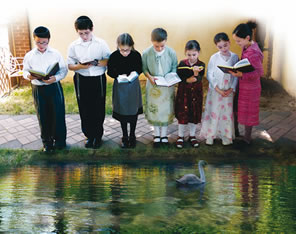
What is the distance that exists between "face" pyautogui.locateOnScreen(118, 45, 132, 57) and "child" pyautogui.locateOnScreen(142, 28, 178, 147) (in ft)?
1.08

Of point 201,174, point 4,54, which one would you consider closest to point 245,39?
point 201,174

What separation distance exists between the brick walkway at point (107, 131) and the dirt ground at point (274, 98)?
0.46 m

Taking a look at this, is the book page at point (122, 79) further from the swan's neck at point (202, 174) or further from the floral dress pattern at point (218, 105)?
the swan's neck at point (202, 174)

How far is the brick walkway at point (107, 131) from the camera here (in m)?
6.04

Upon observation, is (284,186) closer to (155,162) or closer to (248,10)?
(155,162)

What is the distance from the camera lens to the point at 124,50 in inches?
204

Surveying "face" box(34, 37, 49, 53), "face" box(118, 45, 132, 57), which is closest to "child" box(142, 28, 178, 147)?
"face" box(118, 45, 132, 57)

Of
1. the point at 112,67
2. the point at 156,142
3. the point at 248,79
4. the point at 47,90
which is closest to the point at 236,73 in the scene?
the point at 248,79

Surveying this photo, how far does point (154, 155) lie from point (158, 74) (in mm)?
1291

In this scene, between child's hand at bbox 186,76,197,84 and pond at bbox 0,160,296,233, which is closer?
pond at bbox 0,160,296,233

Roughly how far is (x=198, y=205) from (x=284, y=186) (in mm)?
1297

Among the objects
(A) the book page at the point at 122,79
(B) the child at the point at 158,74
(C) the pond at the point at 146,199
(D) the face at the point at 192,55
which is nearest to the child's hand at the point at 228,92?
(D) the face at the point at 192,55

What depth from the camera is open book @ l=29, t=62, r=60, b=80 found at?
16.6ft

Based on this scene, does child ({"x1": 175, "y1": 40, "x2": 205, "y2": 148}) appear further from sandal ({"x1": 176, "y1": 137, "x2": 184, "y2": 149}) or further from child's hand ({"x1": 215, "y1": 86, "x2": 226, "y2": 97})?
child's hand ({"x1": 215, "y1": 86, "x2": 226, "y2": 97})
